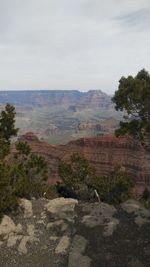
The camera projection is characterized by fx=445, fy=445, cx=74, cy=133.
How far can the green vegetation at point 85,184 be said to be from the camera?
60438mm

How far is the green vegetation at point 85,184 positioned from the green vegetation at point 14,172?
223 inches

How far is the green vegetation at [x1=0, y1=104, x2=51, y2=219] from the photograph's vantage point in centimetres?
3903

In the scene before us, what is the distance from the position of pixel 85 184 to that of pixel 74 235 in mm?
25978

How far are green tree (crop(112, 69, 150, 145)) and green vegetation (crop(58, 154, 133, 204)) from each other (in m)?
21.1

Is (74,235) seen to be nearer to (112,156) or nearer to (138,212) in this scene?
(138,212)

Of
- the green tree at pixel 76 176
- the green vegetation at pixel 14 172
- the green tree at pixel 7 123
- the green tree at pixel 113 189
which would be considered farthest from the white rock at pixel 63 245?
the green tree at pixel 113 189

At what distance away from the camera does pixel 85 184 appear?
62.2 meters

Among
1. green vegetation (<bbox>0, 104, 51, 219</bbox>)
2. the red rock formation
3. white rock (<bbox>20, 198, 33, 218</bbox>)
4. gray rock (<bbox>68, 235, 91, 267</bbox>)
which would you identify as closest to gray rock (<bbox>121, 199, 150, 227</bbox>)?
gray rock (<bbox>68, 235, 91, 267</bbox>)

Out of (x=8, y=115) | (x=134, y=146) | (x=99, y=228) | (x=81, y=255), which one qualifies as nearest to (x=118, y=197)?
(x=8, y=115)

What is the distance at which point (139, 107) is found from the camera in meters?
37.0

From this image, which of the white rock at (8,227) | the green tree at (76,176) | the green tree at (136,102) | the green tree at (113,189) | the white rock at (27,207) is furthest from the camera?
the green tree at (113,189)

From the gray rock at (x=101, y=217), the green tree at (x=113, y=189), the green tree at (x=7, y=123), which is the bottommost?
the green tree at (x=113, y=189)

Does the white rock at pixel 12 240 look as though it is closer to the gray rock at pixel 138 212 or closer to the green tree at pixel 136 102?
the gray rock at pixel 138 212

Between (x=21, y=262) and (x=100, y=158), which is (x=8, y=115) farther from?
(x=100, y=158)
